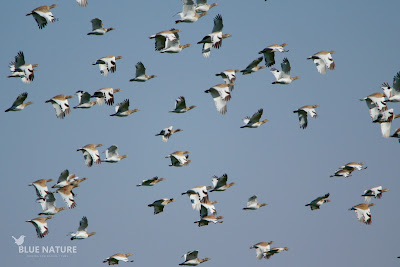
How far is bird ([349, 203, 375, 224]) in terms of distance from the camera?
184 ft

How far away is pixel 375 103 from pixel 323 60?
13.0 ft

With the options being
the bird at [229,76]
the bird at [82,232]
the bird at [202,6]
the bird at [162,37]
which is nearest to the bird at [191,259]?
the bird at [82,232]

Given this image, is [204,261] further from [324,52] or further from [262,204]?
[324,52]

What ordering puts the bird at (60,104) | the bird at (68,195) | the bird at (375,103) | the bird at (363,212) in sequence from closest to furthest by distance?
the bird at (68,195) < the bird at (375,103) < the bird at (60,104) < the bird at (363,212)

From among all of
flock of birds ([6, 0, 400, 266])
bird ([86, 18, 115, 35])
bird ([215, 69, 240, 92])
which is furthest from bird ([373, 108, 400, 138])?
bird ([86, 18, 115, 35])

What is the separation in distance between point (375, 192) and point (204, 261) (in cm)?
1102

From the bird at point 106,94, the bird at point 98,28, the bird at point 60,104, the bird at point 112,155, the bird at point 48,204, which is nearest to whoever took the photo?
the bird at point 60,104

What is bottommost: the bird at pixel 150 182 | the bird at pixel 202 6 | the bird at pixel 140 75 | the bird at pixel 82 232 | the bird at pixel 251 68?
the bird at pixel 82 232

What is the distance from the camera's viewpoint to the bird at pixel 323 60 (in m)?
56.5

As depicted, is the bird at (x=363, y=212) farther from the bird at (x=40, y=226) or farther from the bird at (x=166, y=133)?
the bird at (x=40, y=226)

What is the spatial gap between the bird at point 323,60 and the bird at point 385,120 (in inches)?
156

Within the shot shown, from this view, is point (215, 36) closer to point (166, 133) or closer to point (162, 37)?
point (162, 37)

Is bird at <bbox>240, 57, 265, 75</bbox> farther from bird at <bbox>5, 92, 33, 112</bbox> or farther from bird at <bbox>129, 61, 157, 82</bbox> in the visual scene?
bird at <bbox>5, 92, 33, 112</bbox>

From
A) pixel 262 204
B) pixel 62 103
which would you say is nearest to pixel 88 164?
pixel 62 103
